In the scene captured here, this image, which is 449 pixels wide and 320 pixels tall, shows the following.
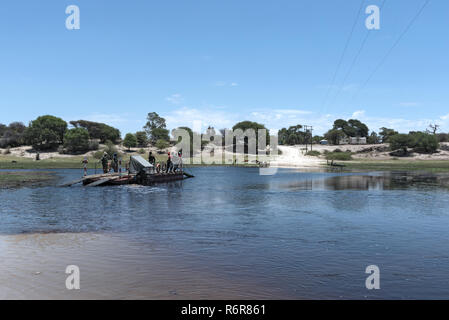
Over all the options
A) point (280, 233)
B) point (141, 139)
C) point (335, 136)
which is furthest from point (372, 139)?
point (280, 233)

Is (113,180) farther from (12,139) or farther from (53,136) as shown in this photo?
(12,139)

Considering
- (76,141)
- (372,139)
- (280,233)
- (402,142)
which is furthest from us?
(372,139)

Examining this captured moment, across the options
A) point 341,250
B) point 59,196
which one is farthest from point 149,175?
point 341,250

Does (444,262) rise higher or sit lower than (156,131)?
lower

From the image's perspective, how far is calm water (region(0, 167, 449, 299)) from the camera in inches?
398

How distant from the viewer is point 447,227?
59.2 feet

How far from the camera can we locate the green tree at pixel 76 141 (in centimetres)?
12275

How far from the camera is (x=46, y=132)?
424 feet

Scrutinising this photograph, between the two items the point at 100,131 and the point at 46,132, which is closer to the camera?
the point at 46,132

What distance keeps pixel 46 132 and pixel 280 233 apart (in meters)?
131

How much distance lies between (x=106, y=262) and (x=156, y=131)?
5975 inches

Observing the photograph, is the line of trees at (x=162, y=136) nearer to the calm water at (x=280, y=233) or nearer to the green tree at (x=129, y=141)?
the green tree at (x=129, y=141)

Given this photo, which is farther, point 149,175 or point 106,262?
point 149,175
